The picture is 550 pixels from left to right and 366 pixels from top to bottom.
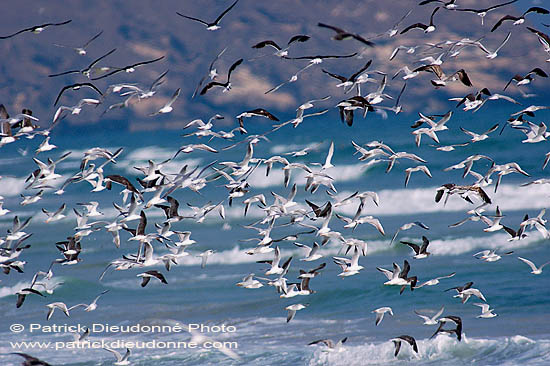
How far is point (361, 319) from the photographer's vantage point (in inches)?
876

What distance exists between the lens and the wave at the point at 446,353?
18.1m

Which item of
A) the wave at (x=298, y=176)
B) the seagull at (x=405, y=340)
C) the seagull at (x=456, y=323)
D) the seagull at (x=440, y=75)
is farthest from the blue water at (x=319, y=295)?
the seagull at (x=440, y=75)

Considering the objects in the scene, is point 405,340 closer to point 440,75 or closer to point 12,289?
point 440,75

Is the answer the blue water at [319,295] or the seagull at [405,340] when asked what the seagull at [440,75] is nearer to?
the blue water at [319,295]

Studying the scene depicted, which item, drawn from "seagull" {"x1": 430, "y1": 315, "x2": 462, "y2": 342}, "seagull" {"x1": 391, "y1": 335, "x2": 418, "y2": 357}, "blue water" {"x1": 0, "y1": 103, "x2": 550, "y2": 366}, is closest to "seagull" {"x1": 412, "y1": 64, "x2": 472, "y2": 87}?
"seagull" {"x1": 430, "y1": 315, "x2": 462, "y2": 342}

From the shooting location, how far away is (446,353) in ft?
61.4

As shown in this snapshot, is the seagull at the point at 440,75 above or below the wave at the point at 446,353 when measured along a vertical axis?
above

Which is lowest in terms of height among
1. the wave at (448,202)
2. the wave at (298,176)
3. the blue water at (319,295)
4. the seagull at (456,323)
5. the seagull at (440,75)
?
the seagull at (456,323)

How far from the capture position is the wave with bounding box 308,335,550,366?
18094 millimetres

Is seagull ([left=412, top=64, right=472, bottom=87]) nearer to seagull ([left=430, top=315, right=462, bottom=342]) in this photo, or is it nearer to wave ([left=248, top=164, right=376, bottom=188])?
seagull ([left=430, top=315, right=462, bottom=342])

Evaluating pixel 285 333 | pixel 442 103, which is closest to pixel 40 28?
pixel 285 333

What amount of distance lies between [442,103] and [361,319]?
328ft

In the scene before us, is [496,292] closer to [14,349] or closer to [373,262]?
[373,262]

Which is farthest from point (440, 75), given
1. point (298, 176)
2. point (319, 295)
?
point (298, 176)
